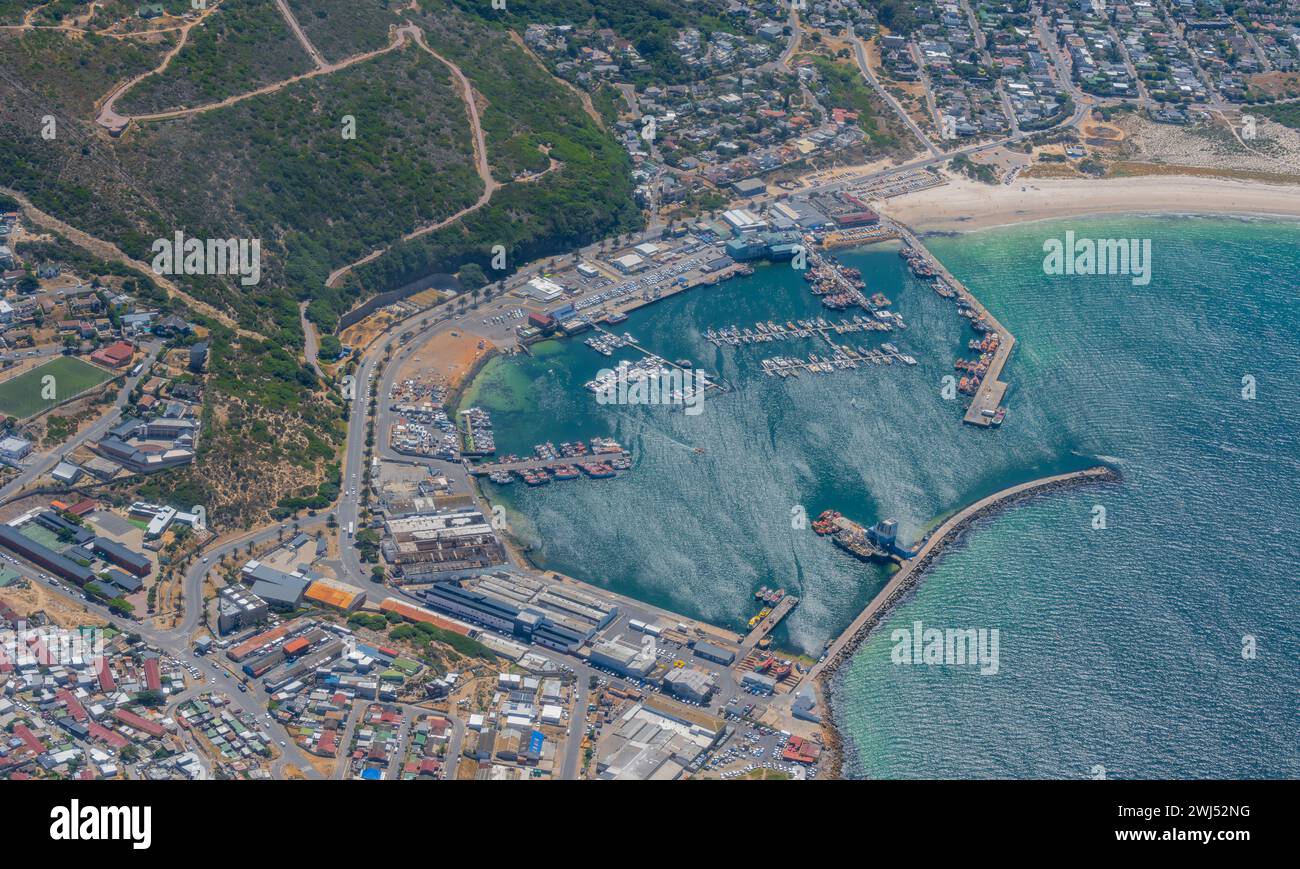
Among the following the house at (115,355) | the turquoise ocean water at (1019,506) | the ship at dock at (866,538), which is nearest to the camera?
the turquoise ocean water at (1019,506)

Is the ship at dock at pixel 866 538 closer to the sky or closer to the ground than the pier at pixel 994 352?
closer to the ground

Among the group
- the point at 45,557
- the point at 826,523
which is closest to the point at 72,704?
the point at 45,557

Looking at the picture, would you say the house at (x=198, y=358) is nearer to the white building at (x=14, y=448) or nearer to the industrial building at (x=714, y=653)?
the white building at (x=14, y=448)

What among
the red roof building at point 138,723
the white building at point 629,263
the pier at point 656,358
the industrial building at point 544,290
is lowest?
the red roof building at point 138,723

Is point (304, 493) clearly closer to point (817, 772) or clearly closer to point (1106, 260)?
point (817, 772)

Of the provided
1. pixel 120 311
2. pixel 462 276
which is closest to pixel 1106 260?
pixel 462 276

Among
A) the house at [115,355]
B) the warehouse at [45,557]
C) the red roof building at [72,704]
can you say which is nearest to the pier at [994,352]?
the house at [115,355]
